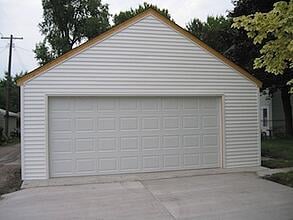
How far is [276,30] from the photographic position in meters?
6.90

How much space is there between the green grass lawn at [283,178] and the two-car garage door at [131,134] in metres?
2.15

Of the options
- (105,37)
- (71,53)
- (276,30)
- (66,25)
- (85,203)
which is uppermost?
(66,25)

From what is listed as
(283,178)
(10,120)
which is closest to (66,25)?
(10,120)

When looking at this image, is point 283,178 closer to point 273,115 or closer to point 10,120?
point 273,115

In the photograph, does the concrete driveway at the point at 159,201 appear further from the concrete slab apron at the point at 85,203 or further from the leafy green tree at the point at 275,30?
the leafy green tree at the point at 275,30

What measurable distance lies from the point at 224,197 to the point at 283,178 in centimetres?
272

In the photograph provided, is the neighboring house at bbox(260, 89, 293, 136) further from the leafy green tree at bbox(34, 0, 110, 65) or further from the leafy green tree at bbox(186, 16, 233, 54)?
the leafy green tree at bbox(34, 0, 110, 65)

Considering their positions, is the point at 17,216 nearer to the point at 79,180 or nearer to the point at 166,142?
the point at 79,180

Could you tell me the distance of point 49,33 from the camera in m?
35.6

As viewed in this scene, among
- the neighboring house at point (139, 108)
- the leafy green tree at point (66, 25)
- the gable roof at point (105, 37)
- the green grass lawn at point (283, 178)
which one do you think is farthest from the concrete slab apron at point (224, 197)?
the leafy green tree at point (66, 25)

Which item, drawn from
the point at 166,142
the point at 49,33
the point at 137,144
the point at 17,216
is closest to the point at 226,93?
the point at 166,142

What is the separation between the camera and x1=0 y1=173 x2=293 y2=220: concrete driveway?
6785 mm

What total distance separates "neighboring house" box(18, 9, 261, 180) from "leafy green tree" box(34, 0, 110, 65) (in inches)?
981

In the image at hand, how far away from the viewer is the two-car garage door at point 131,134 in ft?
35.5
